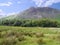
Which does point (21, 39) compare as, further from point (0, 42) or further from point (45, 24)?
point (45, 24)

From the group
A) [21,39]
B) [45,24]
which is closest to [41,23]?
[45,24]

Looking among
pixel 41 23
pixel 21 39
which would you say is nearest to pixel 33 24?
pixel 41 23

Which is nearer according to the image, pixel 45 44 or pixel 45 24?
pixel 45 44

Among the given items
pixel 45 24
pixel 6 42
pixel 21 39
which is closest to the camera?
pixel 6 42

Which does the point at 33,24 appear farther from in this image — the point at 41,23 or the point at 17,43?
the point at 17,43

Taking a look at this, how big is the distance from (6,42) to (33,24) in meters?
86.6

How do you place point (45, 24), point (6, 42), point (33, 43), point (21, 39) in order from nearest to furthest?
point (6, 42), point (33, 43), point (21, 39), point (45, 24)

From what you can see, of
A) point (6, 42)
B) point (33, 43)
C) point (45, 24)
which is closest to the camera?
point (6, 42)

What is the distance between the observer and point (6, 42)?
15469 mm

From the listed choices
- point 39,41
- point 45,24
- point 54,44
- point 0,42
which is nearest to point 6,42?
point 0,42

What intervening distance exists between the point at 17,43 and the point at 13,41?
548mm

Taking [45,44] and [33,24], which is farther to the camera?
[33,24]

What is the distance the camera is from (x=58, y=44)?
16688 mm

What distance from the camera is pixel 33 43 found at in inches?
653
